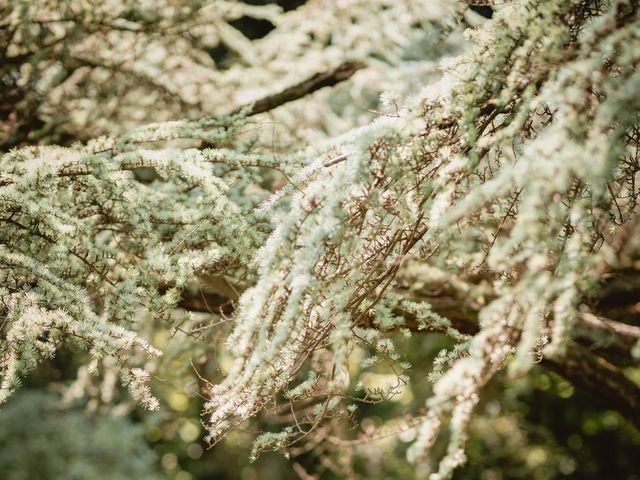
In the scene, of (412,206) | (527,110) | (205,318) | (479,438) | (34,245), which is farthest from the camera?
(479,438)

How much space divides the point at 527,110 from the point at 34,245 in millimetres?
1954

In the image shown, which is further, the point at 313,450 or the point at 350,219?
the point at 313,450

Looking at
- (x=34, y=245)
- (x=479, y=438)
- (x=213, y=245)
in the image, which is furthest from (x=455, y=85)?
(x=479, y=438)

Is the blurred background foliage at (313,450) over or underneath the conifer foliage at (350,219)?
underneath

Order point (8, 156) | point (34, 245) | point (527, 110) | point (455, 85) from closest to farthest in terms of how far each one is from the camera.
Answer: point (527, 110) → point (455, 85) → point (34, 245) → point (8, 156)

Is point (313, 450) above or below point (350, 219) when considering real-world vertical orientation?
below

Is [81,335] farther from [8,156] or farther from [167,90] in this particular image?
[167,90]

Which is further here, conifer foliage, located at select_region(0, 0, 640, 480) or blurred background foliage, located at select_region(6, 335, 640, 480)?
blurred background foliage, located at select_region(6, 335, 640, 480)

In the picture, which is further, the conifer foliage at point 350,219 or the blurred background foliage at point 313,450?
the blurred background foliage at point 313,450

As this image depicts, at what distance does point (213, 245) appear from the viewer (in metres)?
2.42

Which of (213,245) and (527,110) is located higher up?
(527,110)

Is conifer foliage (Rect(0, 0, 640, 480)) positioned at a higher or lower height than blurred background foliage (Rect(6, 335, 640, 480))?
higher

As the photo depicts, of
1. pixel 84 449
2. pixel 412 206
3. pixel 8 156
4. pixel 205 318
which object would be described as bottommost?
pixel 84 449

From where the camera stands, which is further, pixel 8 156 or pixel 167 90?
pixel 167 90
